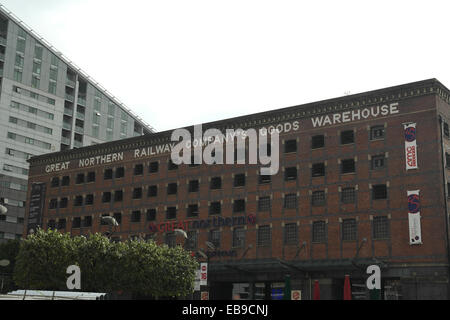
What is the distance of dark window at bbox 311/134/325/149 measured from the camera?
50.2m

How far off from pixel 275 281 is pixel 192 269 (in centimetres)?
849

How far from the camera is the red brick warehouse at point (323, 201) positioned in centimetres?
4394

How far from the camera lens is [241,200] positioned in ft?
175

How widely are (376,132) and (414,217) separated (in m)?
7.72

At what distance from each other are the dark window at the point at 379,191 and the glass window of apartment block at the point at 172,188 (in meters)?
20.3

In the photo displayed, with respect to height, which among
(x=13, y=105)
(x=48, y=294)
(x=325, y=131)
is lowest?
(x=48, y=294)

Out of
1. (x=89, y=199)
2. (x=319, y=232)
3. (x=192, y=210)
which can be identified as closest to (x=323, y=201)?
(x=319, y=232)

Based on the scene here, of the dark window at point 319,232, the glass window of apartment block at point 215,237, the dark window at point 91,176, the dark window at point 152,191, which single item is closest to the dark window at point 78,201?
the dark window at point 91,176

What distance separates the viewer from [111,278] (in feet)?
147

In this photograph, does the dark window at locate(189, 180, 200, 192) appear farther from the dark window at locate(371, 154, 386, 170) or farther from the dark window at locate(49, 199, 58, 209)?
the dark window at locate(49, 199, 58, 209)

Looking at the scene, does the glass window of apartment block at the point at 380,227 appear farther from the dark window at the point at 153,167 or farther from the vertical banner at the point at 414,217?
the dark window at the point at 153,167

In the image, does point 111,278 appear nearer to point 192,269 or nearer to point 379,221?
point 192,269
